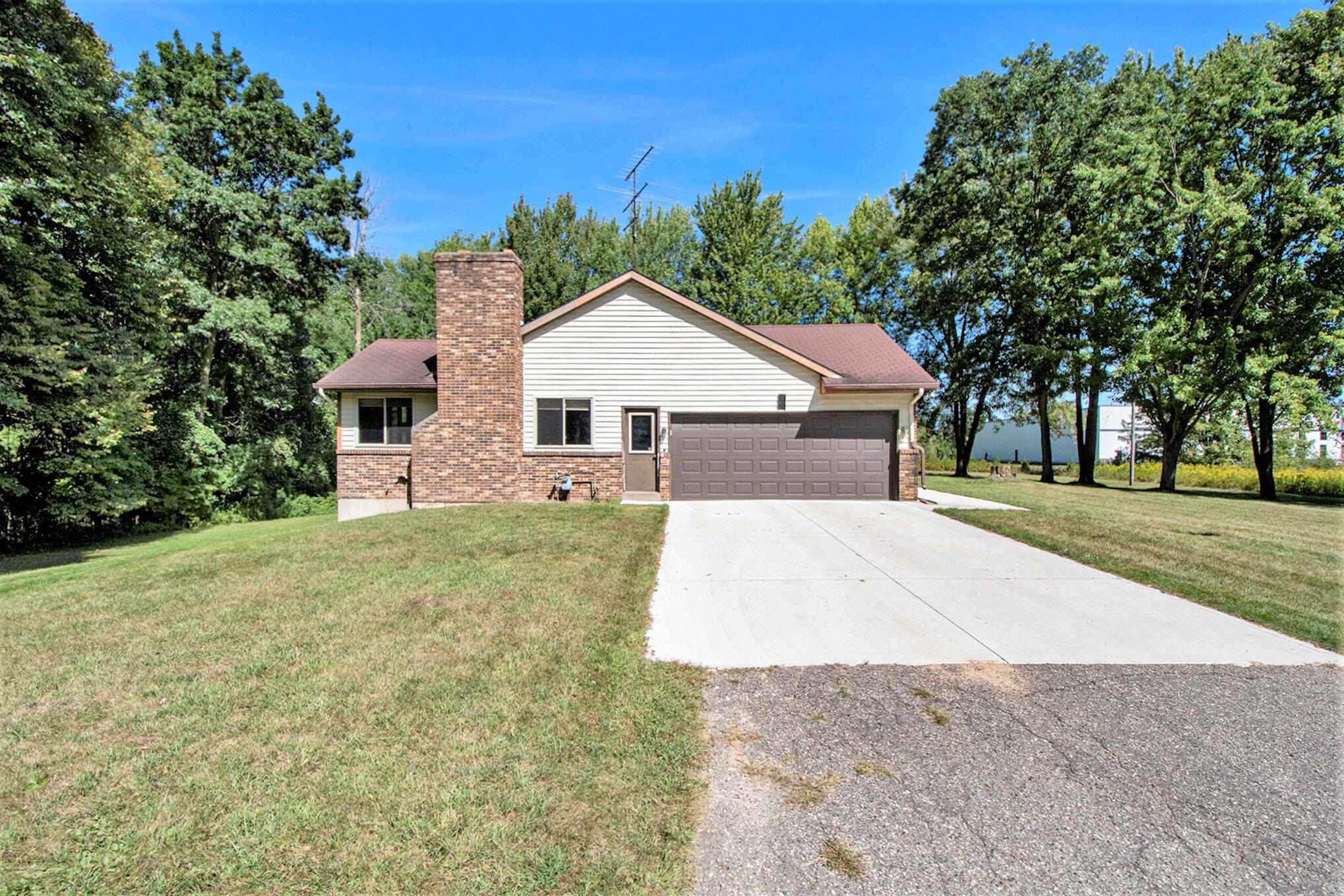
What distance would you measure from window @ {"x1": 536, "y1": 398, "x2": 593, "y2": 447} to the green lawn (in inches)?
318

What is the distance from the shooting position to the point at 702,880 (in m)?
2.29

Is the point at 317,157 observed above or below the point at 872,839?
above

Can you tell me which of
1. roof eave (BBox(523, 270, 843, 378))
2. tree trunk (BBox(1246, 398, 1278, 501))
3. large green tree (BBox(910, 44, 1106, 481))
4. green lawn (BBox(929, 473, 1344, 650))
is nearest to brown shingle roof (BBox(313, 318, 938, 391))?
roof eave (BBox(523, 270, 843, 378))

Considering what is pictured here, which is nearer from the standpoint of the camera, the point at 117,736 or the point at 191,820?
the point at 191,820

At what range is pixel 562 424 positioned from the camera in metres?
14.0

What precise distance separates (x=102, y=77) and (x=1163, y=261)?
30.5 m

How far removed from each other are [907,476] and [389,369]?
43.6ft

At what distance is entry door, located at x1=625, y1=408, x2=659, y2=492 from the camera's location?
14.3 metres

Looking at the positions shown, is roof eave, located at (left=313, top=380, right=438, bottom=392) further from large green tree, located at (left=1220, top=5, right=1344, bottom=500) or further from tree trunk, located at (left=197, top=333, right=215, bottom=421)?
large green tree, located at (left=1220, top=5, right=1344, bottom=500)

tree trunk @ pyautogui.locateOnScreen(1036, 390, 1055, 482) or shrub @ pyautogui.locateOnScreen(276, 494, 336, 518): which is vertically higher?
tree trunk @ pyautogui.locateOnScreen(1036, 390, 1055, 482)

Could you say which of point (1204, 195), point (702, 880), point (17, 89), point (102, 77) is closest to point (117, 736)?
point (702, 880)

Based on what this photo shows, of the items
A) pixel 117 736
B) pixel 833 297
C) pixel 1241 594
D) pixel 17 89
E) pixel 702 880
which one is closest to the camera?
pixel 702 880

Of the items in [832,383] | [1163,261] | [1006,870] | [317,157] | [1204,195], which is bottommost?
[1006,870]

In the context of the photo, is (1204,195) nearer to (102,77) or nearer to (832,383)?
(832,383)
